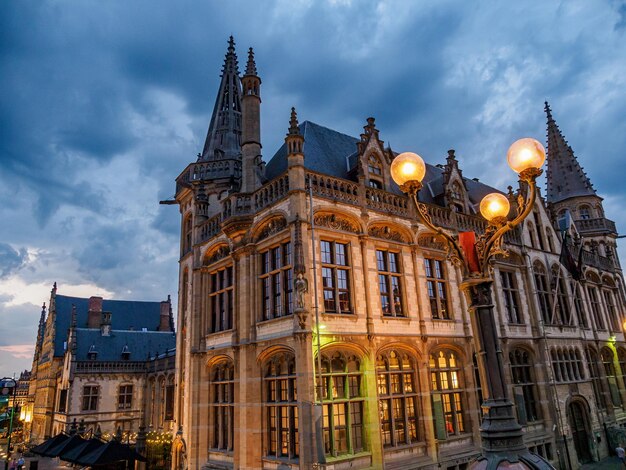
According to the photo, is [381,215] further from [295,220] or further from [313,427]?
[313,427]

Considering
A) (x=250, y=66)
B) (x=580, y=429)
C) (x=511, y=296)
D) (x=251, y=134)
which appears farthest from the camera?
(x=580, y=429)

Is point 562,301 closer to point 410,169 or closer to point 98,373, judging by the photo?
point 410,169

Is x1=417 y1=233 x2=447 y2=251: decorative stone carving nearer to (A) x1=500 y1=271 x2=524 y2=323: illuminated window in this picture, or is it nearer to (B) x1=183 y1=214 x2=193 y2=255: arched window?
(A) x1=500 y1=271 x2=524 y2=323: illuminated window

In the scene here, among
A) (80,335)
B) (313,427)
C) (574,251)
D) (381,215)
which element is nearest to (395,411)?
(313,427)

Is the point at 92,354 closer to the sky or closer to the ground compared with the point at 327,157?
closer to the ground

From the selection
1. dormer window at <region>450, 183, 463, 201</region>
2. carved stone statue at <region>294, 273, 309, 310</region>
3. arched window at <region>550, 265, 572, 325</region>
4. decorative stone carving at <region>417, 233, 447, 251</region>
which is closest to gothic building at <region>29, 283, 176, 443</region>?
carved stone statue at <region>294, 273, 309, 310</region>

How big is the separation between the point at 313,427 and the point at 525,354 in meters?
15.1

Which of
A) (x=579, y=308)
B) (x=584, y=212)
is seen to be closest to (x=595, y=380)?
(x=579, y=308)

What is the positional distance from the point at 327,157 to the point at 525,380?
1587 centimetres

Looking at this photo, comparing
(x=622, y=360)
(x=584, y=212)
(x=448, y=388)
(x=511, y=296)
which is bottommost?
(x=448, y=388)

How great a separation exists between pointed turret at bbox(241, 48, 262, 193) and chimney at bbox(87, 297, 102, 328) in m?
35.2

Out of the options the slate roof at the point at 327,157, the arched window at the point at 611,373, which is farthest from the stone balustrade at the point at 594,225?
the slate roof at the point at 327,157

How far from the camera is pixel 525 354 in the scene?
79.2 feet

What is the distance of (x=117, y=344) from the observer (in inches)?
1751
